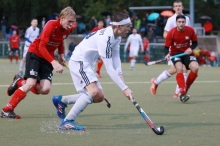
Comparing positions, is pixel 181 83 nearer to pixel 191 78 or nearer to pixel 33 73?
pixel 191 78

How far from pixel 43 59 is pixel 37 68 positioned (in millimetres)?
209

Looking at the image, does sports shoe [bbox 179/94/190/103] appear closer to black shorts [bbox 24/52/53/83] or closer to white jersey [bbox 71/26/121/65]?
black shorts [bbox 24/52/53/83]

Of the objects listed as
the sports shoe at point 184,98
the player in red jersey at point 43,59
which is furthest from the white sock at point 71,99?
the sports shoe at point 184,98

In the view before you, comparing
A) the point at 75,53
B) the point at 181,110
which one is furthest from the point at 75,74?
the point at 181,110

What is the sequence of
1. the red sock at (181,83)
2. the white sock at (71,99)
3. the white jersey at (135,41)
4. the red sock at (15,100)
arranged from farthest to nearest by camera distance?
1. the white jersey at (135,41)
2. the red sock at (181,83)
3. the red sock at (15,100)
4. the white sock at (71,99)

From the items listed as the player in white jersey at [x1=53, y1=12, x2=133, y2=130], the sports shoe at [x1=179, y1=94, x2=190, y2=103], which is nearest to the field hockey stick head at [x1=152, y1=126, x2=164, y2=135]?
the player in white jersey at [x1=53, y1=12, x2=133, y2=130]

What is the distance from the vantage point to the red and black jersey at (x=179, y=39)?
12.2m

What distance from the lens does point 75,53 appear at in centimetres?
830

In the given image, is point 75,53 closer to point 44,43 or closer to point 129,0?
point 44,43

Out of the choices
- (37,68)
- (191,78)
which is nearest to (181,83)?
(191,78)

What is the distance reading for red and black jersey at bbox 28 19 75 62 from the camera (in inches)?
354

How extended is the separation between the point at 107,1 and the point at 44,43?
123ft

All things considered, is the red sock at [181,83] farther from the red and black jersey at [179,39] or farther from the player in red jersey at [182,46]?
the red and black jersey at [179,39]

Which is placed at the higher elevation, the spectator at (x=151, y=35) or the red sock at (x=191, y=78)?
the red sock at (x=191, y=78)
